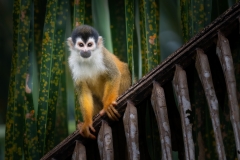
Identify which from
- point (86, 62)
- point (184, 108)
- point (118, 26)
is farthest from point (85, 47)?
point (184, 108)

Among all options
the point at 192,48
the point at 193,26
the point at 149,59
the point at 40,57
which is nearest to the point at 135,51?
the point at 149,59

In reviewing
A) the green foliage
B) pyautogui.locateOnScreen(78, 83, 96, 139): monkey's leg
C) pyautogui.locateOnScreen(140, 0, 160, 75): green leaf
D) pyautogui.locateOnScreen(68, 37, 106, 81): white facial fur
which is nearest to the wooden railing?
pyautogui.locateOnScreen(78, 83, 96, 139): monkey's leg

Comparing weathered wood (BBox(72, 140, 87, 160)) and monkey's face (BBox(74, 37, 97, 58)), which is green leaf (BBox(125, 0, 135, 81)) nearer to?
monkey's face (BBox(74, 37, 97, 58))

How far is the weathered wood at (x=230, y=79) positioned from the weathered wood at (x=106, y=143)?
1.97 ft

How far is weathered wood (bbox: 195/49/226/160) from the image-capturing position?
5.43ft

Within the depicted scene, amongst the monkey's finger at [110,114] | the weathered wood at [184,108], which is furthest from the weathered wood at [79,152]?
the weathered wood at [184,108]

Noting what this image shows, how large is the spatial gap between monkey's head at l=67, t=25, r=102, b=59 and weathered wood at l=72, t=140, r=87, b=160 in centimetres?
78

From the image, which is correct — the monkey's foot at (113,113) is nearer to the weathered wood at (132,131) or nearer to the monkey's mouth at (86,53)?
the weathered wood at (132,131)

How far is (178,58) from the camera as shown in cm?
186

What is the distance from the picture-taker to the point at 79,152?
2.00m

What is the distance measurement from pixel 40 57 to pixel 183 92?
4.42 ft

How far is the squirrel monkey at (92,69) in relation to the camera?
101 inches

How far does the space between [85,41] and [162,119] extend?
41.1 inches

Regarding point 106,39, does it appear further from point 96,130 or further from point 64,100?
point 96,130
